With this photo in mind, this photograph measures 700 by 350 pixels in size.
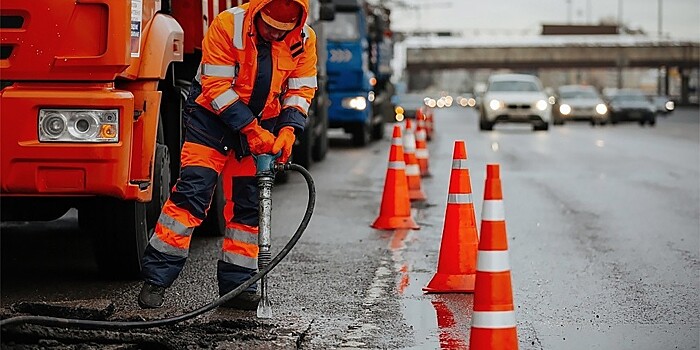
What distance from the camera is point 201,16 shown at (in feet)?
29.8

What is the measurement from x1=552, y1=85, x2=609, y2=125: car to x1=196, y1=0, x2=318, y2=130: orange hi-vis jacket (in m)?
38.9

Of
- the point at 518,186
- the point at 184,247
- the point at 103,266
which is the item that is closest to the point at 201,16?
the point at 103,266

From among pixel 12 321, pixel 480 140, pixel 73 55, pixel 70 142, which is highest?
pixel 73 55

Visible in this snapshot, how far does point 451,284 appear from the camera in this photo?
8117mm

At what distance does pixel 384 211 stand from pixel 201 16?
11.0 ft

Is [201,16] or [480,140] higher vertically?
[201,16]

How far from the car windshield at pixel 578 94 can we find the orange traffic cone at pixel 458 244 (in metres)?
39.0

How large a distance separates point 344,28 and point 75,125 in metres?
18.7

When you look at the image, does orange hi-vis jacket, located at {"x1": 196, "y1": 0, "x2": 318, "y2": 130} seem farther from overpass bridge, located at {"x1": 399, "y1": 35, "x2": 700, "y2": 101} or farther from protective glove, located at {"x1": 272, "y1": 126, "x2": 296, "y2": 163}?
overpass bridge, located at {"x1": 399, "y1": 35, "x2": 700, "y2": 101}

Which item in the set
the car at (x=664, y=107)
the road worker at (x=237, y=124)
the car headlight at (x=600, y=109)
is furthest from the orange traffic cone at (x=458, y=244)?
the car at (x=664, y=107)

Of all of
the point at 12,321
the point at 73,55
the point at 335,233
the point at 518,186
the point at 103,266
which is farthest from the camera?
the point at 518,186

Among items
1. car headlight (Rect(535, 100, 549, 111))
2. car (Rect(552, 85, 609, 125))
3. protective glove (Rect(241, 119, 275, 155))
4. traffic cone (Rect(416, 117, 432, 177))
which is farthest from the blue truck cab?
car (Rect(552, 85, 609, 125))

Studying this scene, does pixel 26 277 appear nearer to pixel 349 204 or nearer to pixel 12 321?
pixel 12 321

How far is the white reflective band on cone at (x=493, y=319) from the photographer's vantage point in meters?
5.74
